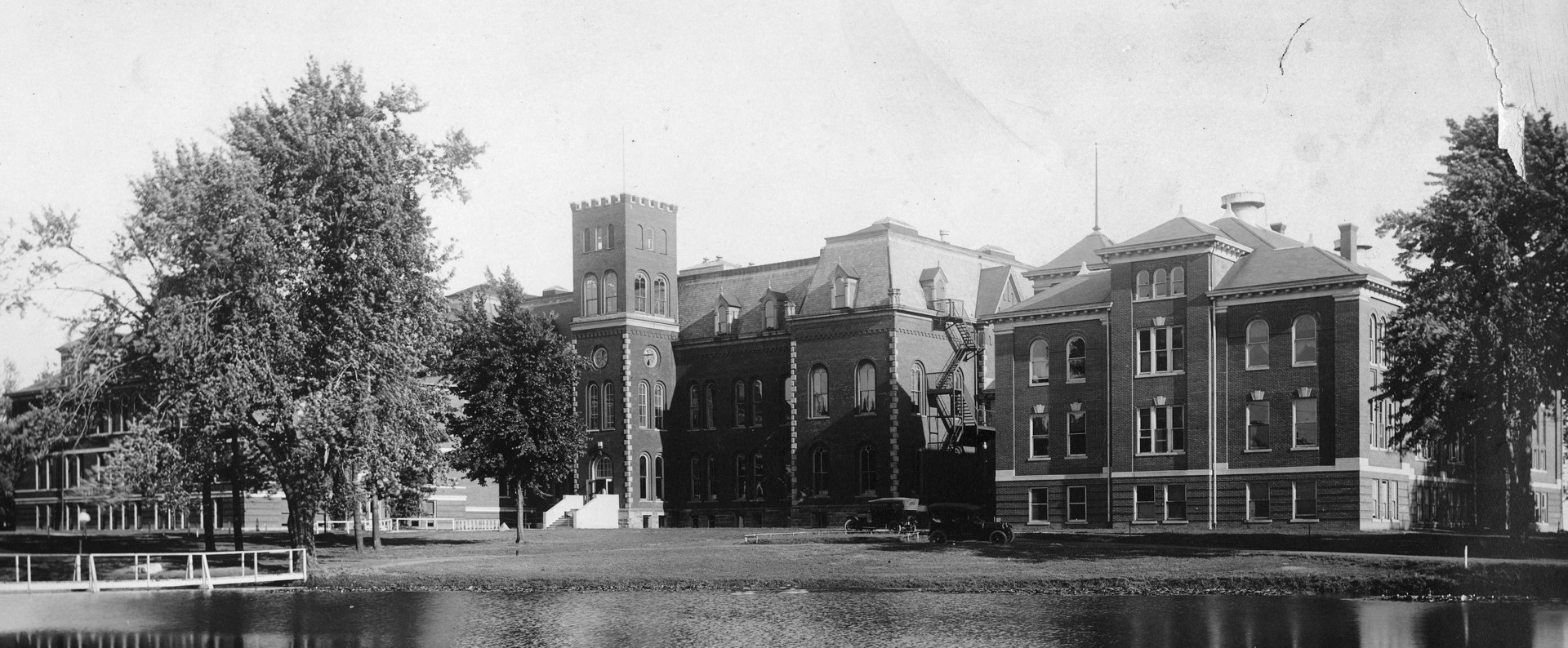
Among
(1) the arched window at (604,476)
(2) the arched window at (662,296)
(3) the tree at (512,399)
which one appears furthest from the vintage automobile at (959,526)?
(2) the arched window at (662,296)

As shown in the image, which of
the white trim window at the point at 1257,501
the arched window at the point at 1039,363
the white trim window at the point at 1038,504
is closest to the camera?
the white trim window at the point at 1257,501

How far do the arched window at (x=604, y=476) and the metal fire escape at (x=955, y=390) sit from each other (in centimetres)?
1619

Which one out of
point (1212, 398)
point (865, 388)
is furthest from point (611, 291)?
point (1212, 398)

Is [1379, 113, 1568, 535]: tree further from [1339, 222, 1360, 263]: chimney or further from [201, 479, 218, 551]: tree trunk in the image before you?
[201, 479, 218, 551]: tree trunk

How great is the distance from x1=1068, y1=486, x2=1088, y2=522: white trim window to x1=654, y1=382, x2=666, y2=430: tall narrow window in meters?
24.8

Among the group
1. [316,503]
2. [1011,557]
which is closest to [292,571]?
[316,503]

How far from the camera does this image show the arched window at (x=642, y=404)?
77.4 meters

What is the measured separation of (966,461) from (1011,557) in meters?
28.6

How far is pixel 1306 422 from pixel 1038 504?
444 inches

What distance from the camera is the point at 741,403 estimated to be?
255ft

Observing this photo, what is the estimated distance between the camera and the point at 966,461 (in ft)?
234

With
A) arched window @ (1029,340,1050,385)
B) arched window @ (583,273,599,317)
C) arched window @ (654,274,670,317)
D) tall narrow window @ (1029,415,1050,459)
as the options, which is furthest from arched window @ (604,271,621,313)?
tall narrow window @ (1029,415,1050,459)

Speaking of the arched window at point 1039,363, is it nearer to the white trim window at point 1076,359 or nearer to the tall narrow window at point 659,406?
the white trim window at point 1076,359

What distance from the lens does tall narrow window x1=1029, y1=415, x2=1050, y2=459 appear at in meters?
61.6
